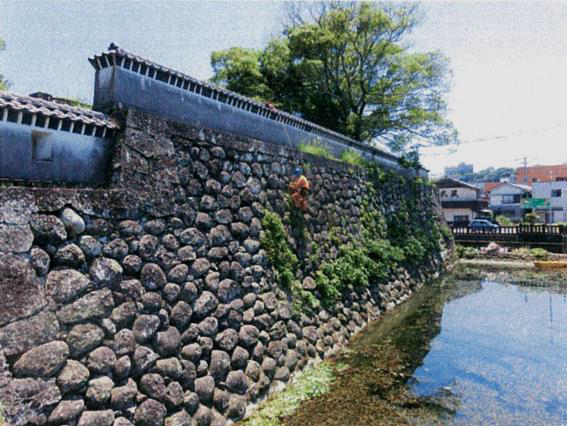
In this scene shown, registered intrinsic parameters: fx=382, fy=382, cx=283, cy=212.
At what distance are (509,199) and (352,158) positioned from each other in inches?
1618

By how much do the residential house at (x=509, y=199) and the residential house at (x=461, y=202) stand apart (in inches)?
216

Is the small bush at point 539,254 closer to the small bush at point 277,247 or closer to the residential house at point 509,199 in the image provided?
the small bush at point 277,247

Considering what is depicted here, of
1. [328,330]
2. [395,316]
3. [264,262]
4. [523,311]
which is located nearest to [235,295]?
[264,262]

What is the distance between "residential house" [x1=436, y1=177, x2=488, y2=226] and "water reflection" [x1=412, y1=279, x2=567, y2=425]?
29.2 metres

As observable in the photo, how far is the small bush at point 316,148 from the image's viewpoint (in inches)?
382

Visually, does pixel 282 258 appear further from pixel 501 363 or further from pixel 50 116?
pixel 501 363

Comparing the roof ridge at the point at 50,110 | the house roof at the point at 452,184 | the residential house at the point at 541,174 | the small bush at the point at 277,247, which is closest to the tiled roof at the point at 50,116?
the roof ridge at the point at 50,110

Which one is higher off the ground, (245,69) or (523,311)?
(245,69)

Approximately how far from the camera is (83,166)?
479 cm

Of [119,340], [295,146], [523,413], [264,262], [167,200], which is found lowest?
[523,413]

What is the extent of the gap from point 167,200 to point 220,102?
2536mm

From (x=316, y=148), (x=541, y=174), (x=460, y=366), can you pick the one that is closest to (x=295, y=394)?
(x=460, y=366)

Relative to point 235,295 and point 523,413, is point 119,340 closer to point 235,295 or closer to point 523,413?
point 235,295

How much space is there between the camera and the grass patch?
18.0ft
